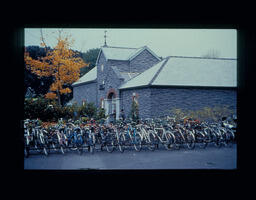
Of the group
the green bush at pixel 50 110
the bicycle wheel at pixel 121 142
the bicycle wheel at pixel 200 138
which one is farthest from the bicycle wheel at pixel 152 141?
the green bush at pixel 50 110

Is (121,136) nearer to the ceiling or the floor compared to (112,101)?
nearer to the floor

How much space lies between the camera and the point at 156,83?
26.2 feet

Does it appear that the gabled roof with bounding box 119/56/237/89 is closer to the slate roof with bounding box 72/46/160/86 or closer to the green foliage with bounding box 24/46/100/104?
the slate roof with bounding box 72/46/160/86

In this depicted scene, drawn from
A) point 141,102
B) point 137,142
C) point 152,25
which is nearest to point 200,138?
point 137,142

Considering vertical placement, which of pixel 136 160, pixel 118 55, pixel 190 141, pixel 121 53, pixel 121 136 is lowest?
pixel 136 160

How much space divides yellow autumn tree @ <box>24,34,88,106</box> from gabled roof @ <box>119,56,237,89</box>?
2.48m

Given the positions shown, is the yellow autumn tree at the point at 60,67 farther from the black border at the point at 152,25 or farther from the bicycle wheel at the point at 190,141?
the bicycle wheel at the point at 190,141

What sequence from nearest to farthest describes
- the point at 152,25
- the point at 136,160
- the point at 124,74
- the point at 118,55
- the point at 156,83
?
the point at 152,25 → the point at 136,160 → the point at 156,83 → the point at 124,74 → the point at 118,55

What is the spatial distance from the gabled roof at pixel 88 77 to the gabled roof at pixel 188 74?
1153mm

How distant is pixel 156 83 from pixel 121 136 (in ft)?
9.66

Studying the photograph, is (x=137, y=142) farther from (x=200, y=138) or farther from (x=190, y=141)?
(x=200, y=138)

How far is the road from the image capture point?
15.4ft

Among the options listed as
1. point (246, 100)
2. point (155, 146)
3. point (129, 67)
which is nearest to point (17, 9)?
point (246, 100)

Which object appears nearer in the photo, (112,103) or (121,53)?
(112,103)
